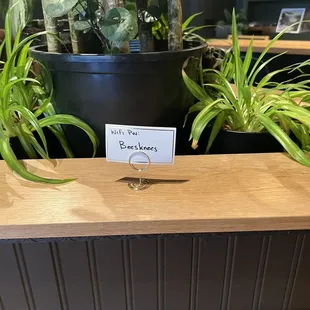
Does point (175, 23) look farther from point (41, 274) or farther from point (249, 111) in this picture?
point (41, 274)

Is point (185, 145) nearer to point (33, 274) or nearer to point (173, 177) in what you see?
point (173, 177)

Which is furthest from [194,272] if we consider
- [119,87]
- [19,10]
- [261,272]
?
[19,10]

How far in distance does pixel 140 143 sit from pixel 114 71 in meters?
0.15

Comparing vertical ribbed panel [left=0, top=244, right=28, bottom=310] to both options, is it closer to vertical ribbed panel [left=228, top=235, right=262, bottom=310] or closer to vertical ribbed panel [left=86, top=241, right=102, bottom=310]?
vertical ribbed panel [left=86, top=241, right=102, bottom=310]

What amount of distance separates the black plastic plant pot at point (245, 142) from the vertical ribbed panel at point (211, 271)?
0.23 m

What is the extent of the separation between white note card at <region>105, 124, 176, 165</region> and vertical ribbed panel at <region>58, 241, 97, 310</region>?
179mm

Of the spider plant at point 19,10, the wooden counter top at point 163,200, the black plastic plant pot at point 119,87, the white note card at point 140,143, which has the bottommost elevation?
the wooden counter top at point 163,200

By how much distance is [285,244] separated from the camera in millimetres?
678

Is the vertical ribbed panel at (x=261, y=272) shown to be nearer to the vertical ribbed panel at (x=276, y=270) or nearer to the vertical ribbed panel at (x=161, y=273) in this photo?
the vertical ribbed panel at (x=276, y=270)

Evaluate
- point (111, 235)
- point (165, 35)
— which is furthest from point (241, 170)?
point (165, 35)

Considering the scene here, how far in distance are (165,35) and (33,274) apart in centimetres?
63

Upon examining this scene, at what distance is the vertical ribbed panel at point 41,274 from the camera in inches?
25.7

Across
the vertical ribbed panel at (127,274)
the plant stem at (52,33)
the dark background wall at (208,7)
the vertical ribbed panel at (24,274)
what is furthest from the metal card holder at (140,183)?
the dark background wall at (208,7)

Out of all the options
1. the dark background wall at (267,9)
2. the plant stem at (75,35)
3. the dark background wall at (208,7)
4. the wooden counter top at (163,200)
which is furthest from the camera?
the dark background wall at (267,9)
